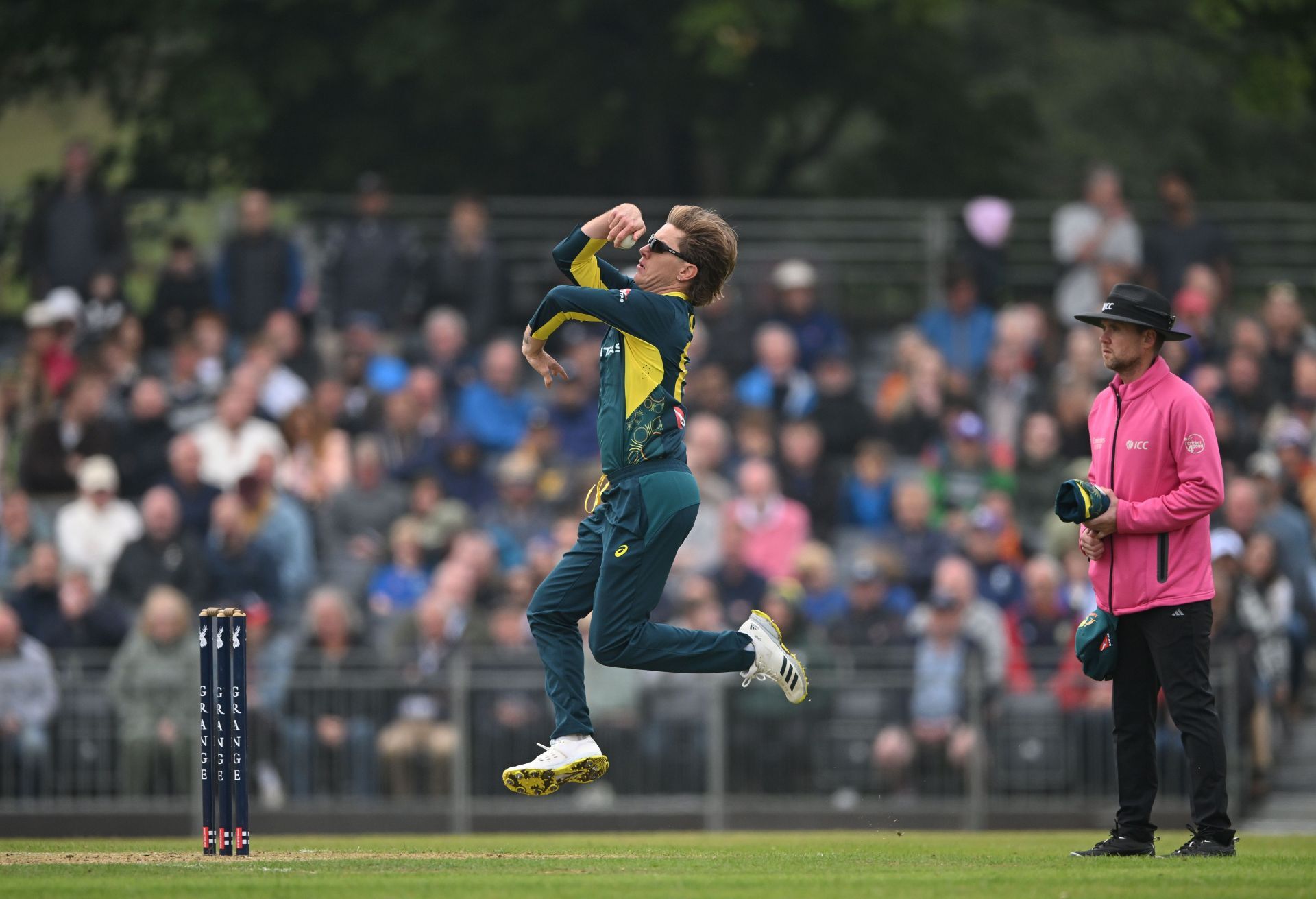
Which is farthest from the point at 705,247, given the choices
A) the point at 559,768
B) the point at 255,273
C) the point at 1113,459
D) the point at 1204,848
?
the point at 255,273

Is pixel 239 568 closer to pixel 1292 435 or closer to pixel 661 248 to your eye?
pixel 661 248

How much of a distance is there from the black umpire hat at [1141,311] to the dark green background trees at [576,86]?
12205 mm

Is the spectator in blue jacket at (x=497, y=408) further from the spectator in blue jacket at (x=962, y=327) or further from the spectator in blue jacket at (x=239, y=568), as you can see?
the spectator in blue jacket at (x=962, y=327)

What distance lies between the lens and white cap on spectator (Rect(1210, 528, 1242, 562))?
1662 cm

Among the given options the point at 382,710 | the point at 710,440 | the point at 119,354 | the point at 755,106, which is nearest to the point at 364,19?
the point at 755,106

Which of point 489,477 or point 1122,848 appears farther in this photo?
point 489,477

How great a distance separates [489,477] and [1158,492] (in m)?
9.55

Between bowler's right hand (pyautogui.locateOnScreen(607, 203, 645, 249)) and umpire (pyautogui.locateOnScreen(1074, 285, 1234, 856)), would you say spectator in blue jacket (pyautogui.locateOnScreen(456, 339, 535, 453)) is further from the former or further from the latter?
umpire (pyautogui.locateOnScreen(1074, 285, 1234, 856))

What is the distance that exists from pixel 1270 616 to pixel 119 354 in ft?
33.3

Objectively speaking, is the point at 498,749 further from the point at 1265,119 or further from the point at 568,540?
the point at 1265,119

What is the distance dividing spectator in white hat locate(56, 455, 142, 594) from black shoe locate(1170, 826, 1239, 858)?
34.3 ft

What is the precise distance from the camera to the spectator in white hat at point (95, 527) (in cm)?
1802

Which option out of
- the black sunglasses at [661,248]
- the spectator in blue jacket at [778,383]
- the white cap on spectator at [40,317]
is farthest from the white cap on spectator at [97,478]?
the black sunglasses at [661,248]

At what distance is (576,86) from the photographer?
23.8 metres
